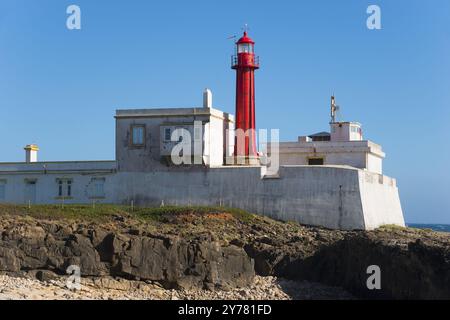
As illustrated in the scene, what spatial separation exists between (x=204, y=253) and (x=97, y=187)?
1034 cm

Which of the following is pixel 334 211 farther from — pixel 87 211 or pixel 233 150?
pixel 87 211

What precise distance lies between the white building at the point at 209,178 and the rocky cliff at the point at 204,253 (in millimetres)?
2238

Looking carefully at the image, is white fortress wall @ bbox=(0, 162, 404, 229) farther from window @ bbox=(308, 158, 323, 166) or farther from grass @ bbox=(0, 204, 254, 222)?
window @ bbox=(308, 158, 323, 166)

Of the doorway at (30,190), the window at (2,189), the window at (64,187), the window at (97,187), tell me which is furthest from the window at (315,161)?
the window at (2,189)

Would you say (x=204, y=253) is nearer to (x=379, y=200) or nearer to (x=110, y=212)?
(x=110, y=212)

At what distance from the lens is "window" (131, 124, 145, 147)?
45.2m

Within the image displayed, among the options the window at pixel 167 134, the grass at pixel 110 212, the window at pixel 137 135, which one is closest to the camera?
the grass at pixel 110 212

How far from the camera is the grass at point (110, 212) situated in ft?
137

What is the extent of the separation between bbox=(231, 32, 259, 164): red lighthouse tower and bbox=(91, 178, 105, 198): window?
664 cm

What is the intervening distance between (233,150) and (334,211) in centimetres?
715

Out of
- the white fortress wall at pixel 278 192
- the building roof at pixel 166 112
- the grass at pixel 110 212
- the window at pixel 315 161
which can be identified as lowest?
the grass at pixel 110 212

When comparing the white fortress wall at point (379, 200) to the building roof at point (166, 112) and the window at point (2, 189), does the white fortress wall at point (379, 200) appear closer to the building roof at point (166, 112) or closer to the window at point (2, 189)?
the building roof at point (166, 112)

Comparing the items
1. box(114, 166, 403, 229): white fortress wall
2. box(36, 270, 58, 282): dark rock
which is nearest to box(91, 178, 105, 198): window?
box(114, 166, 403, 229): white fortress wall
